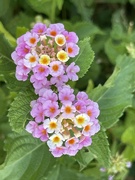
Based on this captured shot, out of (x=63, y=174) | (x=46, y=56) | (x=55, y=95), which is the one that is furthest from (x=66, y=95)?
(x=63, y=174)

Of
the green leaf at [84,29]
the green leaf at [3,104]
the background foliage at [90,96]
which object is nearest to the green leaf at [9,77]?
the background foliage at [90,96]

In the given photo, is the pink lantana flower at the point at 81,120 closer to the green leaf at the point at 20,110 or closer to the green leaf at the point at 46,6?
the green leaf at the point at 20,110

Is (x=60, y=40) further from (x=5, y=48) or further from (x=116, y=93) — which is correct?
(x=116, y=93)

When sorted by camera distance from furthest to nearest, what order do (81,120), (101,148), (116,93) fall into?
(116,93) → (101,148) → (81,120)

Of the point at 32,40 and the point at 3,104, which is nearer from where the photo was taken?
the point at 32,40

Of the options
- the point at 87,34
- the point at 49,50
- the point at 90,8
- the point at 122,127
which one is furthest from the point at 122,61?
the point at 90,8

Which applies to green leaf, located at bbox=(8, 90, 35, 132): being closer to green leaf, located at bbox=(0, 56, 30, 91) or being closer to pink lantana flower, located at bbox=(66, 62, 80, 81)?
green leaf, located at bbox=(0, 56, 30, 91)

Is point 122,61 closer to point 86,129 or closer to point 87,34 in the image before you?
point 87,34

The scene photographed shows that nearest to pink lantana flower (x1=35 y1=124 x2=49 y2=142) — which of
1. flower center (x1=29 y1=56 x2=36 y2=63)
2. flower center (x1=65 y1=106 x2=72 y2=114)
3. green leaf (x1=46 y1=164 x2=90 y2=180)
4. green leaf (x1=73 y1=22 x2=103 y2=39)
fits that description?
flower center (x1=65 y1=106 x2=72 y2=114)
